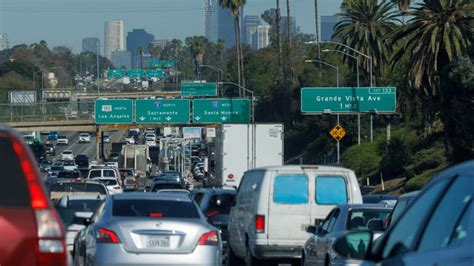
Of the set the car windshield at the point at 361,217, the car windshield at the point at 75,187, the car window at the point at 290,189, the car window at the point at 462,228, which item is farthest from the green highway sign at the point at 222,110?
the car window at the point at 462,228

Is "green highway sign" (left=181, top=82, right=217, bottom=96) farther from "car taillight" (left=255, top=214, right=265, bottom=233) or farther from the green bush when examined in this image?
"car taillight" (left=255, top=214, right=265, bottom=233)

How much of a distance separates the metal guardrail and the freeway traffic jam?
122ft

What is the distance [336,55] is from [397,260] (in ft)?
309

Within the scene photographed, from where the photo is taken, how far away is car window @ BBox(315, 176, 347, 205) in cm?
2009

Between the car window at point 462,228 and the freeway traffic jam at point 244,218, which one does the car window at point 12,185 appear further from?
the car window at point 462,228

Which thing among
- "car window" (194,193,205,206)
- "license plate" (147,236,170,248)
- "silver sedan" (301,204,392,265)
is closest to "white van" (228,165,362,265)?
"silver sedan" (301,204,392,265)

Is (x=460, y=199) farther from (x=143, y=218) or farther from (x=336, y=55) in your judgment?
(x=336, y=55)

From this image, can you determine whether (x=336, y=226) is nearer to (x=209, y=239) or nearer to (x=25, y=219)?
(x=209, y=239)

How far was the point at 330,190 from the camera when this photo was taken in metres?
20.2

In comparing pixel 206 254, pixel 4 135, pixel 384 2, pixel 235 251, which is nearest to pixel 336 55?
pixel 384 2

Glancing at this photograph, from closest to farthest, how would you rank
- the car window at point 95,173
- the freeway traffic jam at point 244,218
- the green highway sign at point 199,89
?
the freeway traffic jam at point 244,218
the car window at point 95,173
the green highway sign at point 199,89

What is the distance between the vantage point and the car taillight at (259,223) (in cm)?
1975

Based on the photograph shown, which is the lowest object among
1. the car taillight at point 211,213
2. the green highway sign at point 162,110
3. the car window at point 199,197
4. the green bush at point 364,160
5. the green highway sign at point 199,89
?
the green bush at point 364,160

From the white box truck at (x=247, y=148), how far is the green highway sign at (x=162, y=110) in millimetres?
24453
